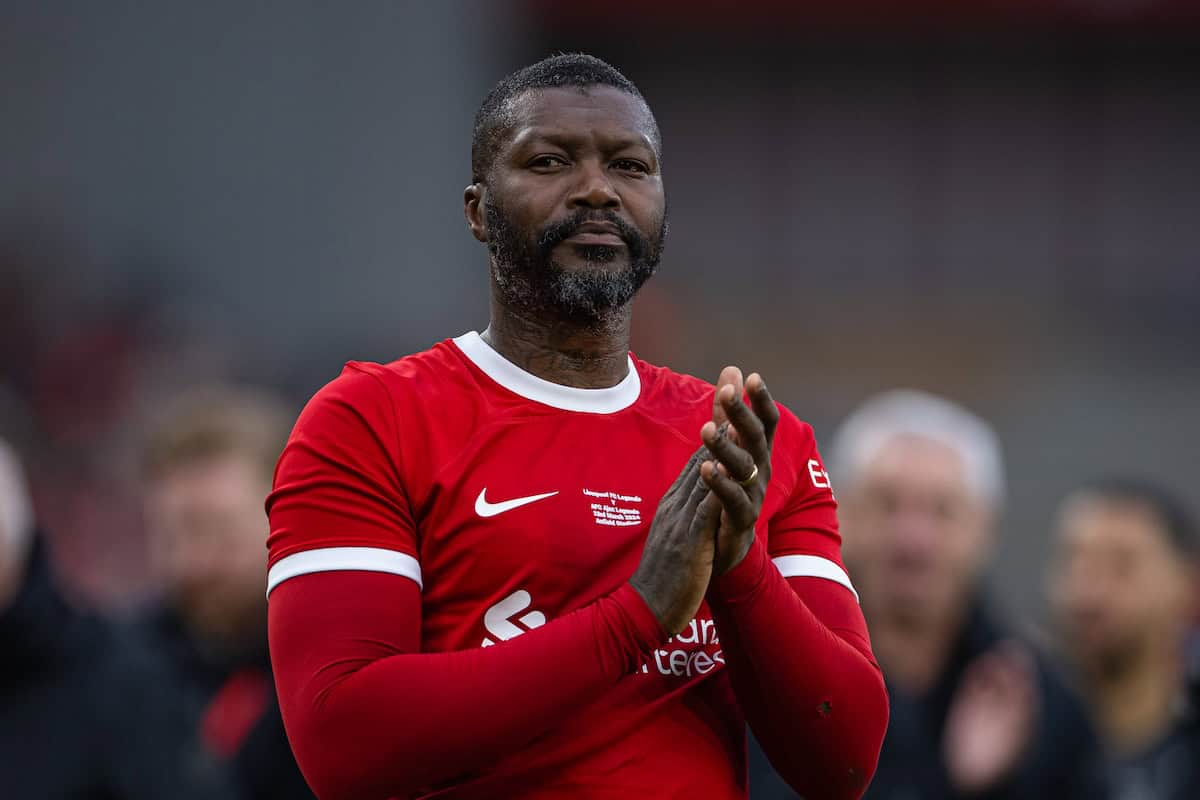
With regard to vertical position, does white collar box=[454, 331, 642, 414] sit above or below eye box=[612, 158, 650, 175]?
below

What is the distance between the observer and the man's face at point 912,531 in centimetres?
535

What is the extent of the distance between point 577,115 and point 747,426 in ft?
1.93

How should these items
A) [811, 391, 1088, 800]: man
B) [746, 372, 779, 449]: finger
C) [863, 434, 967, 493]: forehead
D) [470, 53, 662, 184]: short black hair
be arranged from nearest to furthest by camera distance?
[746, 372, 779, 449]: finger, [470, 53, 662, 184]: short black hair, [811, 391, 1088, 800]: man, [863, 434, 967, 493]: forehead

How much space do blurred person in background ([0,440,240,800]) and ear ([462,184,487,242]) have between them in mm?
2307

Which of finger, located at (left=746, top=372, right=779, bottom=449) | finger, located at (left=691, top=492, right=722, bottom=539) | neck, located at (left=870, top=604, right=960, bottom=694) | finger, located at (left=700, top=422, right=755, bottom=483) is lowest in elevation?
neck, located at (left=870, top=604, right=960, bottom=694)

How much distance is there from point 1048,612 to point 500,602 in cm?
1290

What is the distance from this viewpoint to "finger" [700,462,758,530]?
7.61 feet

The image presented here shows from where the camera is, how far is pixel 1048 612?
48.2 ft

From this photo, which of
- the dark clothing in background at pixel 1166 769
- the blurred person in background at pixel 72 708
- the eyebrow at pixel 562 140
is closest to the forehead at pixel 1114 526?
the dark clothing in background at pixel 1166 769

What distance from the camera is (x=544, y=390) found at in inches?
106

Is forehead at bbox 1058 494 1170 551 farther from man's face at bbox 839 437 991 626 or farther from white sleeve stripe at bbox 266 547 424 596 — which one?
white sleeve stripe at bbox 266 547 424 596

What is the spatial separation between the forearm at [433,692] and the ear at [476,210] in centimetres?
68

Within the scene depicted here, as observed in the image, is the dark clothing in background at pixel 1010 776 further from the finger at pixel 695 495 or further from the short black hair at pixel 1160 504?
the finger at pixel 695 495

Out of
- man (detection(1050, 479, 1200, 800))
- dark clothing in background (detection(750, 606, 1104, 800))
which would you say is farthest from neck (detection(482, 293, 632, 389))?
man (detection(1050, 479, 1200, 800))
